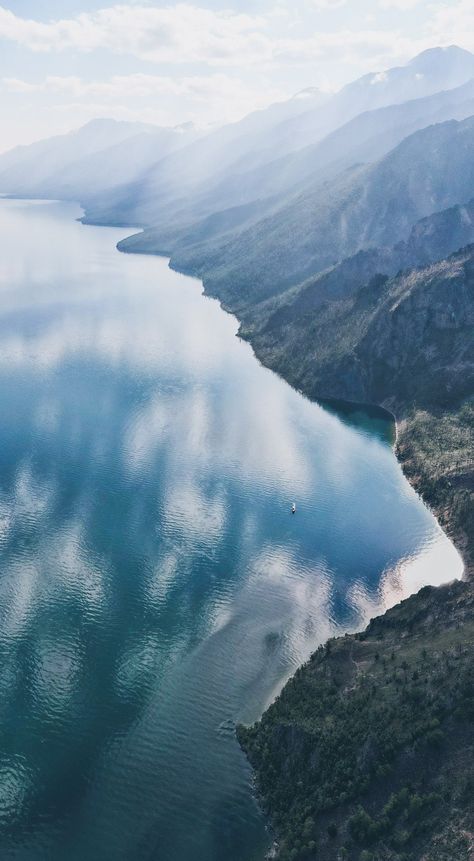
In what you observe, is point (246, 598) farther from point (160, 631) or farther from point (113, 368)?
point (113, 368)

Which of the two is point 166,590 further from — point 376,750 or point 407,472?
point 407,472

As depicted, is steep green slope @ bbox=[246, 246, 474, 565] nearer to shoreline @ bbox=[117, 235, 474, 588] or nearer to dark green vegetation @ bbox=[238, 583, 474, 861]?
shoreline @ bbox=[117, 235, 474, 588]

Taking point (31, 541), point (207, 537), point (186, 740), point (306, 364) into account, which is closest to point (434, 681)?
point (186, 740)

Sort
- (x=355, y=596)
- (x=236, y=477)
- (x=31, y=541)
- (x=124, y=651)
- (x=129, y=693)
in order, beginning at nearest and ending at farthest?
1. (x=129, y=693)
2. (x=124, y=651)
3. (x=355, y=596)
4. (x=31, y=541)
5. (x=236, y=477)

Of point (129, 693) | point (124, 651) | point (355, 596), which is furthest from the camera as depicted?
point (355, 596)

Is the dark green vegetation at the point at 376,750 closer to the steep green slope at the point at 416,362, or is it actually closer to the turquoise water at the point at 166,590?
the turquoise water at the point at 166,590

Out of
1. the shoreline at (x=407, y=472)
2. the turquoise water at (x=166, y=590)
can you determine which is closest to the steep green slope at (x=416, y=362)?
the shoreline at (x=407, y=472)

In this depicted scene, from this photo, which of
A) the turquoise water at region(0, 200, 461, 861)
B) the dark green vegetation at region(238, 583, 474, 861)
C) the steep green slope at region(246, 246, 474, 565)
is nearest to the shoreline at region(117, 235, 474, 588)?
the steep green slope at region(246, 246, 474, 565)
